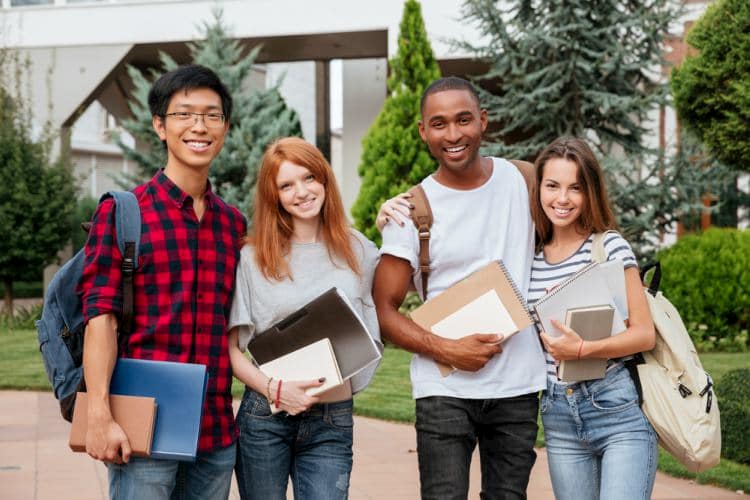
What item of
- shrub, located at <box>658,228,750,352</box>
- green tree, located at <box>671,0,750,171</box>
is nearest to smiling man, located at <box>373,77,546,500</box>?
green tree, located at <box>671,0,750,171</box>

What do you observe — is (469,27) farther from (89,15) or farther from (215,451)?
(215,451)

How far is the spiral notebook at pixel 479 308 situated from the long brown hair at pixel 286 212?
13.1 inches

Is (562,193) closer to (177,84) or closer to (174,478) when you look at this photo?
(177,84)

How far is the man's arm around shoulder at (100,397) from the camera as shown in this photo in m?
2.71

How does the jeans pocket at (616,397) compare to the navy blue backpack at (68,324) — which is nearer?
the navy blue backpack at (68,324)

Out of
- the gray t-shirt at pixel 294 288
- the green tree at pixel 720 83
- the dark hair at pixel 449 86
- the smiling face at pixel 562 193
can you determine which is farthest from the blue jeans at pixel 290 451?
the green tree at pixel 720 83

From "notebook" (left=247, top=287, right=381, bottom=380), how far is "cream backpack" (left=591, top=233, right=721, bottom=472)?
2.84ft

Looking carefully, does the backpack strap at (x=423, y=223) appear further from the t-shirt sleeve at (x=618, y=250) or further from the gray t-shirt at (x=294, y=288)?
the t-shirt sleeve at (x=618, y=250)

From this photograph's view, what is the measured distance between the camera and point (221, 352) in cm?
299

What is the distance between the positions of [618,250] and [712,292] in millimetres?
9827

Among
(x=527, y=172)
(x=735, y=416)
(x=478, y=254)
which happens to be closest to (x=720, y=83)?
(x=735, y=416)

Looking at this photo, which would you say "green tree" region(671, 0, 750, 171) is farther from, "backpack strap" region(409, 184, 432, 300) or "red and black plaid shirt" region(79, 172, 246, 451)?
"red and black plaid shirt" region(79, 172, 246, 451)

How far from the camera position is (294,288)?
3166mm

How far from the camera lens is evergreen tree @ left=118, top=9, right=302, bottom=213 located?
14.9 meters
